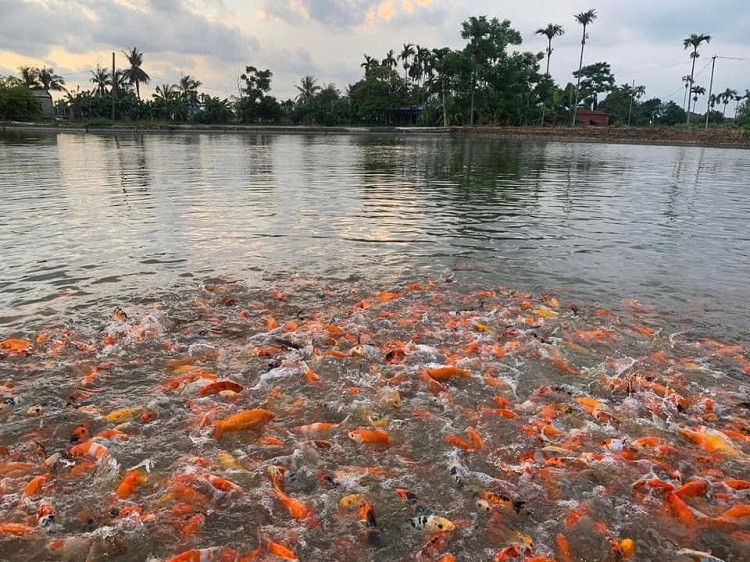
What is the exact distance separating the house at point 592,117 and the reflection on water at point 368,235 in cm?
9434

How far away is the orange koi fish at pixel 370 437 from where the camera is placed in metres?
5.09

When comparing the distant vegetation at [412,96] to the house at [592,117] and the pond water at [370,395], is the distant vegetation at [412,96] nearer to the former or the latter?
the house at [592,117]

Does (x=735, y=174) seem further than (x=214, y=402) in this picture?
Yes

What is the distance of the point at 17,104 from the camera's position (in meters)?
91.9

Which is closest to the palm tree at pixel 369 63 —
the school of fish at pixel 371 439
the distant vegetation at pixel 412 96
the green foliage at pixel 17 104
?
the distant vegetation at pixel 412 96

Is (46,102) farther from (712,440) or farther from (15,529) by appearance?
(712,440)

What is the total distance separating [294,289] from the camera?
9594mm

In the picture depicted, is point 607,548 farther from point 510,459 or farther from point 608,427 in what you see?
point 608,427

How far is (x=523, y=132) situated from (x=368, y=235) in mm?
81621

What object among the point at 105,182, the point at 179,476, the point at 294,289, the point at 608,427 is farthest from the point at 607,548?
the point at 105,182

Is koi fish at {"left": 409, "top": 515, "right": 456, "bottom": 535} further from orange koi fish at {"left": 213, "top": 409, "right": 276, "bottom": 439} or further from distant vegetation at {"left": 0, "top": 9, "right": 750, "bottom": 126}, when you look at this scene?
distant vegetation at {"left": 0, "top": 9, "right": 750, "bottom": 126}

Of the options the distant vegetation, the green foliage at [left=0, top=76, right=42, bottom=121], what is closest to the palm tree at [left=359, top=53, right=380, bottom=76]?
the distant vegetation

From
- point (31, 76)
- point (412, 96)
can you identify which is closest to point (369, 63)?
point (412, 96)

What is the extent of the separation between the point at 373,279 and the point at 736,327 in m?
6.07
